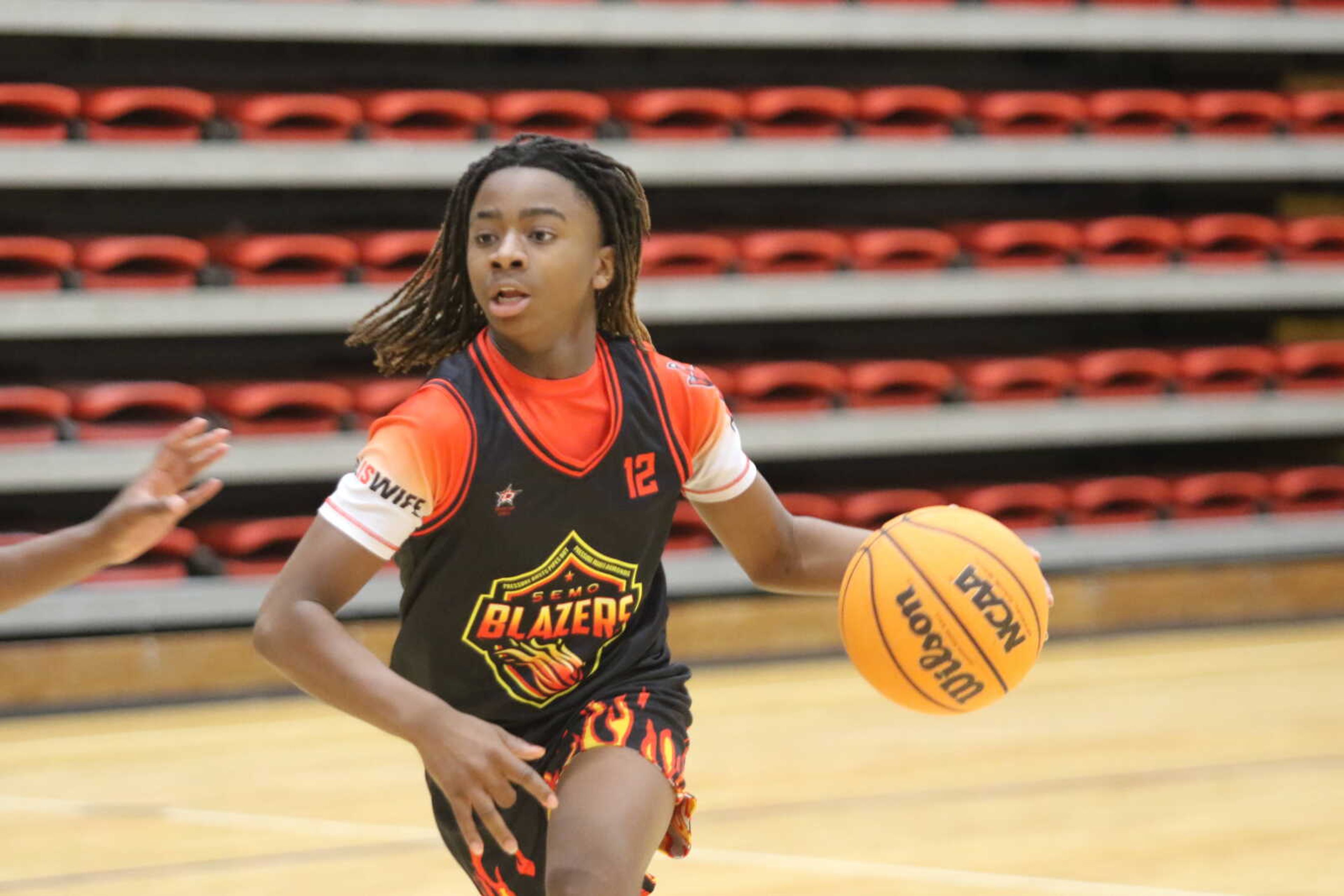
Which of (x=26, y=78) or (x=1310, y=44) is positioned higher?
(x=1310, y=44)

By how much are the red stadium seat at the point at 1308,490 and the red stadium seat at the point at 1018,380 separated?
3.33ft

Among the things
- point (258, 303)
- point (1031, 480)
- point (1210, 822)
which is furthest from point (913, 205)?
point (1210, 822)

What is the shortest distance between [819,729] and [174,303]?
8.84 ft

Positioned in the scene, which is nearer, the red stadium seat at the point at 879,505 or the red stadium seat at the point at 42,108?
the red stadium seat at the point at 42,108

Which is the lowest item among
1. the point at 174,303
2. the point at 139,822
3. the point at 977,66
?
the point at 139,822

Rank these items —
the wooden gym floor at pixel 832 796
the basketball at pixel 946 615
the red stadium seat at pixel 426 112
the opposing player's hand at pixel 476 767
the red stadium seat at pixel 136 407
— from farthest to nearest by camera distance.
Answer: the red stadium seat at pixel 426 112
the red stadium seat at pixel 136 407
the wooden gym floor at pixel 832 796
the basketball at pixel 946 615
the opposing player's hand at pixel 476 767

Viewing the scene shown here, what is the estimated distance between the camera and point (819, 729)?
478 centimetres

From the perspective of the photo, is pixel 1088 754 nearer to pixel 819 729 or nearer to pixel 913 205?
pixel 819 729

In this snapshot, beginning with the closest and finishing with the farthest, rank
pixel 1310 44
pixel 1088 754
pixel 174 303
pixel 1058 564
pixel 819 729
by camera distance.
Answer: pixel 1088 754 → pixel 819 729 → pixel 174 303 → pixel 1058 564 → pixel 1310 44

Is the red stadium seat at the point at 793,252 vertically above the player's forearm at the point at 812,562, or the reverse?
the red stadium seat at the point at 793,252

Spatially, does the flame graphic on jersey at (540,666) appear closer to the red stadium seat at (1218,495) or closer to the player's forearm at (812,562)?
the player's forearm at (812,562)

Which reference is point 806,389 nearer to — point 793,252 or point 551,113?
point 793,252

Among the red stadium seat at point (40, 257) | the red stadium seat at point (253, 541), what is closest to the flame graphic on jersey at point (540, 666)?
the red stadium seat at point (253, 541)

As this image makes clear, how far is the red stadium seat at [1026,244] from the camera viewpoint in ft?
22.1
